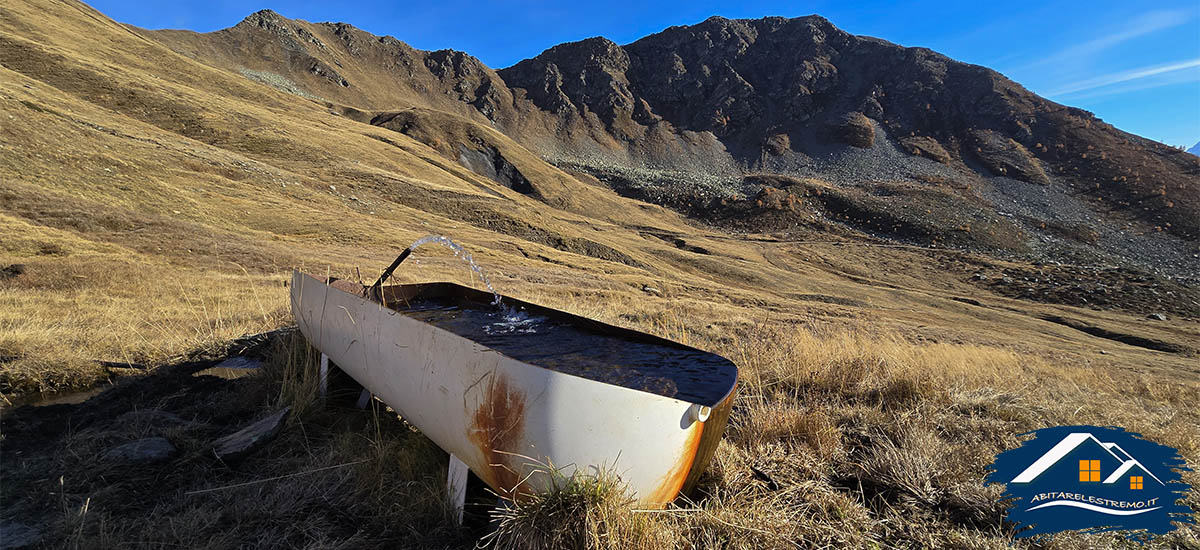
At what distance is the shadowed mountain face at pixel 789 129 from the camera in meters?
50.5

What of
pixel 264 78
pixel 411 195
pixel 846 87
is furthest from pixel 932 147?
pixel 264 78

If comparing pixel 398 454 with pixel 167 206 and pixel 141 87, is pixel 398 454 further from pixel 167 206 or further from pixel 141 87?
pixel 141 87

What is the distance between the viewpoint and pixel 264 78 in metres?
80.8

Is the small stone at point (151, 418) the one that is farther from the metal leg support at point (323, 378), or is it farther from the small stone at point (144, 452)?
the metal leg support at point (323, 378)

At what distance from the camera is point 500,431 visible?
2035 mm

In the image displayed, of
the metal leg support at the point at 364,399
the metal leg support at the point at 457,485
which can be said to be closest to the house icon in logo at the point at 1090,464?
the metal leg support at the point at 457,485

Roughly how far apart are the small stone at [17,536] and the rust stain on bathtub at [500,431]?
2014 millimetres

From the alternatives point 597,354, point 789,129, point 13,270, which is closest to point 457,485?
point 597,354

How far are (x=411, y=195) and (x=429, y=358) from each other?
1295 inches

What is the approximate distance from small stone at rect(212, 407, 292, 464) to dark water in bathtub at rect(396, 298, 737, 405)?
1336mm

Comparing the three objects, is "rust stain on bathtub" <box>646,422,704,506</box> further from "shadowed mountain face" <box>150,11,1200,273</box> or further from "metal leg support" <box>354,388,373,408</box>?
"shadowed mountain face" <box>150,11,1200,273</box>

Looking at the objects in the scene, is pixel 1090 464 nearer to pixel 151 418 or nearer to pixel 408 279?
pixel 151 418

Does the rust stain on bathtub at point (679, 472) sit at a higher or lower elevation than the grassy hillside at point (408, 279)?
higher

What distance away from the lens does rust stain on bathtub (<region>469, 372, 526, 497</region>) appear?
6.50 ft
